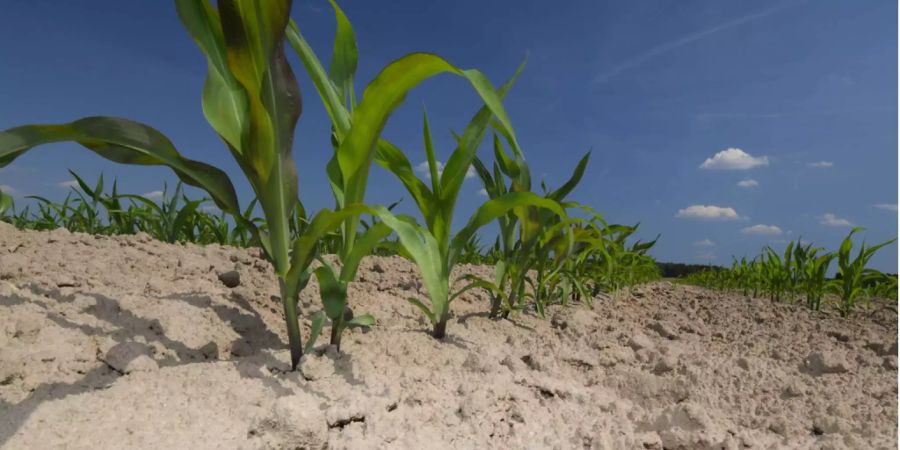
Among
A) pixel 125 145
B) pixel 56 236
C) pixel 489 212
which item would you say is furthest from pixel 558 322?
pixel 56 236

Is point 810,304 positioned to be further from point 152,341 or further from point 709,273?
point 152,341

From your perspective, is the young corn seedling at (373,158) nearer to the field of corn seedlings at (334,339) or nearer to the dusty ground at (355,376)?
the field of corn seedlings at (334,339)

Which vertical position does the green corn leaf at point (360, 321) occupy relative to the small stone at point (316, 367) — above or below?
above

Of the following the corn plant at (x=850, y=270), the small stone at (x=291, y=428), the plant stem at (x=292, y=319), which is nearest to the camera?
the small stone at (x=291, y=428)

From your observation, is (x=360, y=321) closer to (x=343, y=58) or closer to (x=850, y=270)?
(x=343, y=58)

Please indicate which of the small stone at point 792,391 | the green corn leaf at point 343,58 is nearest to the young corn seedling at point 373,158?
the green corn leaf at point 343,58

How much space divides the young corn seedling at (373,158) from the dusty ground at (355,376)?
0.20 m

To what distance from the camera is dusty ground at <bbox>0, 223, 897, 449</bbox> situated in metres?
0.98

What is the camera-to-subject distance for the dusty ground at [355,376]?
3.23ft

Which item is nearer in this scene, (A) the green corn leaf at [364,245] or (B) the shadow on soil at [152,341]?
(B) the shadow on soil at [152,341]

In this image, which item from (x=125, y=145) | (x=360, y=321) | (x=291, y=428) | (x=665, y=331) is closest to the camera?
(x=291, y=428)

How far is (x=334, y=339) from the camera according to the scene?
1.32 metres

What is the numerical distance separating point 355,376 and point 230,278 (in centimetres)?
69

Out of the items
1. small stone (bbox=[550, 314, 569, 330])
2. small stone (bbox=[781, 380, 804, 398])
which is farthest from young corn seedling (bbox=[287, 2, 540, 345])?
small stone (bbox=[781, 380, 804, 398])
